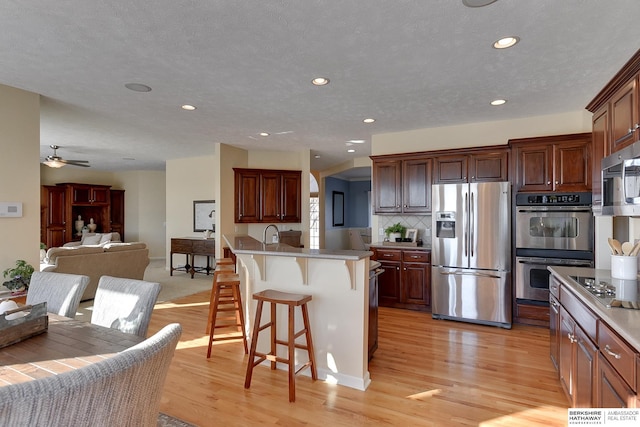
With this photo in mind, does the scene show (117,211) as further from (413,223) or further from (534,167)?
(534,167)

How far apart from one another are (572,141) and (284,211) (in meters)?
4.60

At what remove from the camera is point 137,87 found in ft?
11.0

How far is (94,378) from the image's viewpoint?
31.5 inches

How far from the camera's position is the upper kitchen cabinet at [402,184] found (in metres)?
4.75

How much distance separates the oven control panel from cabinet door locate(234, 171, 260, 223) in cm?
438

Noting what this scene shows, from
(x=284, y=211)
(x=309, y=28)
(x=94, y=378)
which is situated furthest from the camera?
(x=284, y=211)

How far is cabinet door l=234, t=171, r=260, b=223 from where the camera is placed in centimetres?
639

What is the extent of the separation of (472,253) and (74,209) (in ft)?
34.2

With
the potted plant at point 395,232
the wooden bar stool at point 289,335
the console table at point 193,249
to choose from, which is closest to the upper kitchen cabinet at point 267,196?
the console table at point 193,249

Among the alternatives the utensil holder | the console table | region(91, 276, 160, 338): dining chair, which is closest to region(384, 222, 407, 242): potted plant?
the utensil holder

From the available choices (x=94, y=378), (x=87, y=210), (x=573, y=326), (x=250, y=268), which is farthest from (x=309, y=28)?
(x=87, y=210)

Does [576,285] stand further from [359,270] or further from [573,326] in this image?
[359,270]

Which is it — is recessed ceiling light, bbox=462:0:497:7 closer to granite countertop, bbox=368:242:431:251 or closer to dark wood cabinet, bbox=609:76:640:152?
dark wood cabinet, bbox=609:76:640:152

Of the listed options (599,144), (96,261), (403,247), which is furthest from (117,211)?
(599,144)
